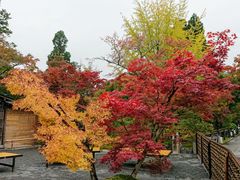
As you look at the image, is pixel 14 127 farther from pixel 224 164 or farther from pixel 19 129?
pixel 224 164

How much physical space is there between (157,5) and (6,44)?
1218 centimetres

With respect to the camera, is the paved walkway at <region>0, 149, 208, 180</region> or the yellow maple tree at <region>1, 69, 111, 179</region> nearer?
the yellow maple tree at <region>1, 69, 111, 179</region>

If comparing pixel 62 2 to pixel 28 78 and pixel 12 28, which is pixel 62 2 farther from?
pixel 28 78

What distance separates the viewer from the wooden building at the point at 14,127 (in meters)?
18.5

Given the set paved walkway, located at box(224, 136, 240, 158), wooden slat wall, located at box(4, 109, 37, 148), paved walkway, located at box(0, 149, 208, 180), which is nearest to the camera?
paved walkway, located at box(0, 149, 208, 180)

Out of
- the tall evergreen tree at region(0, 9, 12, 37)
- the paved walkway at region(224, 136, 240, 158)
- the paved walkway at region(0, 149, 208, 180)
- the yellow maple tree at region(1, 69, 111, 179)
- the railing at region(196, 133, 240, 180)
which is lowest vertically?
the paved walkway at region(0, 149, 208, 180)

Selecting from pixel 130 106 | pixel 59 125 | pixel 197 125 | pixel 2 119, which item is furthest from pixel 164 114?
pixel 2 119

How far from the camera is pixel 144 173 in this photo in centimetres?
1112

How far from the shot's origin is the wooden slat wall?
18.7m

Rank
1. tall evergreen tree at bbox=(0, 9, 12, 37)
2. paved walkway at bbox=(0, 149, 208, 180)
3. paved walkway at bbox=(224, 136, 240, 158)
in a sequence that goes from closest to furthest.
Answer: paved walkway at bbox=(0, 149, 208, 180), paved walkway at bbox=(224, 136, 240, 158), tall evergreen tree at bbox=(0, 9, 12, 37)

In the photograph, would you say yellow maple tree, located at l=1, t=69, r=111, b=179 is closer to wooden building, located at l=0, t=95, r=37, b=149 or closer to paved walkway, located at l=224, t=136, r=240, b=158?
paved walkway, located at l=224, t=136, r=240, b=158

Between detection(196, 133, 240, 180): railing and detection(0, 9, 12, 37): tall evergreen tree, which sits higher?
detection(0, 9, 12, 37): tall evergreen tree

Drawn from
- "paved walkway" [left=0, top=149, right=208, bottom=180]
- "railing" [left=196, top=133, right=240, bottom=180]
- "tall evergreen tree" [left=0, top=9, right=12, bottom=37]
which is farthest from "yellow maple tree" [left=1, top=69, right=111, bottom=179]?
"tall evergreen tree" [left=0, top=9, right=12, bottom=37]

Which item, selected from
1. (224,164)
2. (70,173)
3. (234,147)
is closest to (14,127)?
(70,173)
